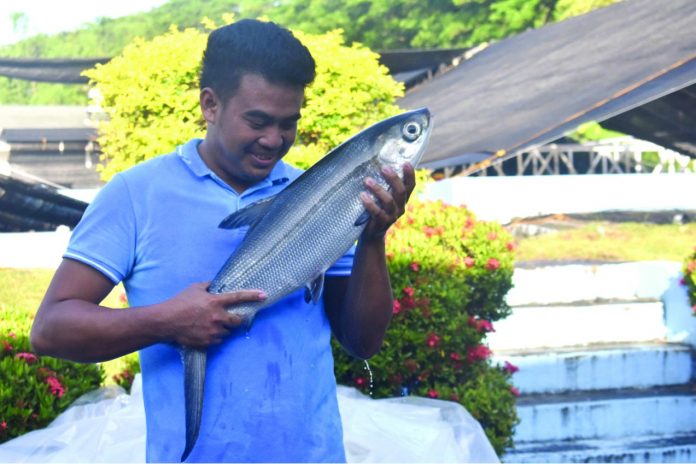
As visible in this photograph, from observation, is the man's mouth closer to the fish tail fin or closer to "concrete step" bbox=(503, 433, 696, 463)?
the fish tail fin

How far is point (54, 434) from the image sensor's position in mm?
4184

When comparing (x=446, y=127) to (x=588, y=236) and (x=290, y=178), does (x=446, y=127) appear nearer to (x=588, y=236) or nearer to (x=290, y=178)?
(x=588, y=236)

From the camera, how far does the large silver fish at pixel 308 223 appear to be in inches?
81.3

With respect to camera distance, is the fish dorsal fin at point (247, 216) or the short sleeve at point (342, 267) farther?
the short sleeve at point (342, 267)

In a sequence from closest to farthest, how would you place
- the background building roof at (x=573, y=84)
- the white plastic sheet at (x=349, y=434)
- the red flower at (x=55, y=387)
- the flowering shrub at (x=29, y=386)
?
the white plastic sheet at (x=349, y=434) → the flowering shrub at (x=29, y=386) → the red flower at (x=55, y=387) → the background building roof at (x=573, y=84)

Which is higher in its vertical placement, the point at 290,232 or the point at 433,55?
the point at 433,55

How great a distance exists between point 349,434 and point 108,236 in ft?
7.97

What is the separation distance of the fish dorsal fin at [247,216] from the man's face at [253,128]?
11cm

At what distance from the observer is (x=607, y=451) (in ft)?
22.5

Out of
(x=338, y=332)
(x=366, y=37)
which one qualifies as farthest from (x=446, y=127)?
(x=366, y=37)

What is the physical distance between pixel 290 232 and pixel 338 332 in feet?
1.15

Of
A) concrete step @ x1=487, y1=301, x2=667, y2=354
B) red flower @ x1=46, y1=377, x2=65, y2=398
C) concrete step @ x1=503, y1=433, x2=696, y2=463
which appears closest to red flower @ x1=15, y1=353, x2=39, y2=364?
red flower @ x1=46, y1=377, x2=65, y2=398

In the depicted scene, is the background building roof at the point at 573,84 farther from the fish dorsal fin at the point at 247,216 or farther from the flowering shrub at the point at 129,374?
the fish dorsal fin at the point at 247,216

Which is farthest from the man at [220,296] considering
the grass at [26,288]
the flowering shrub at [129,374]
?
the grass at [26,288]
